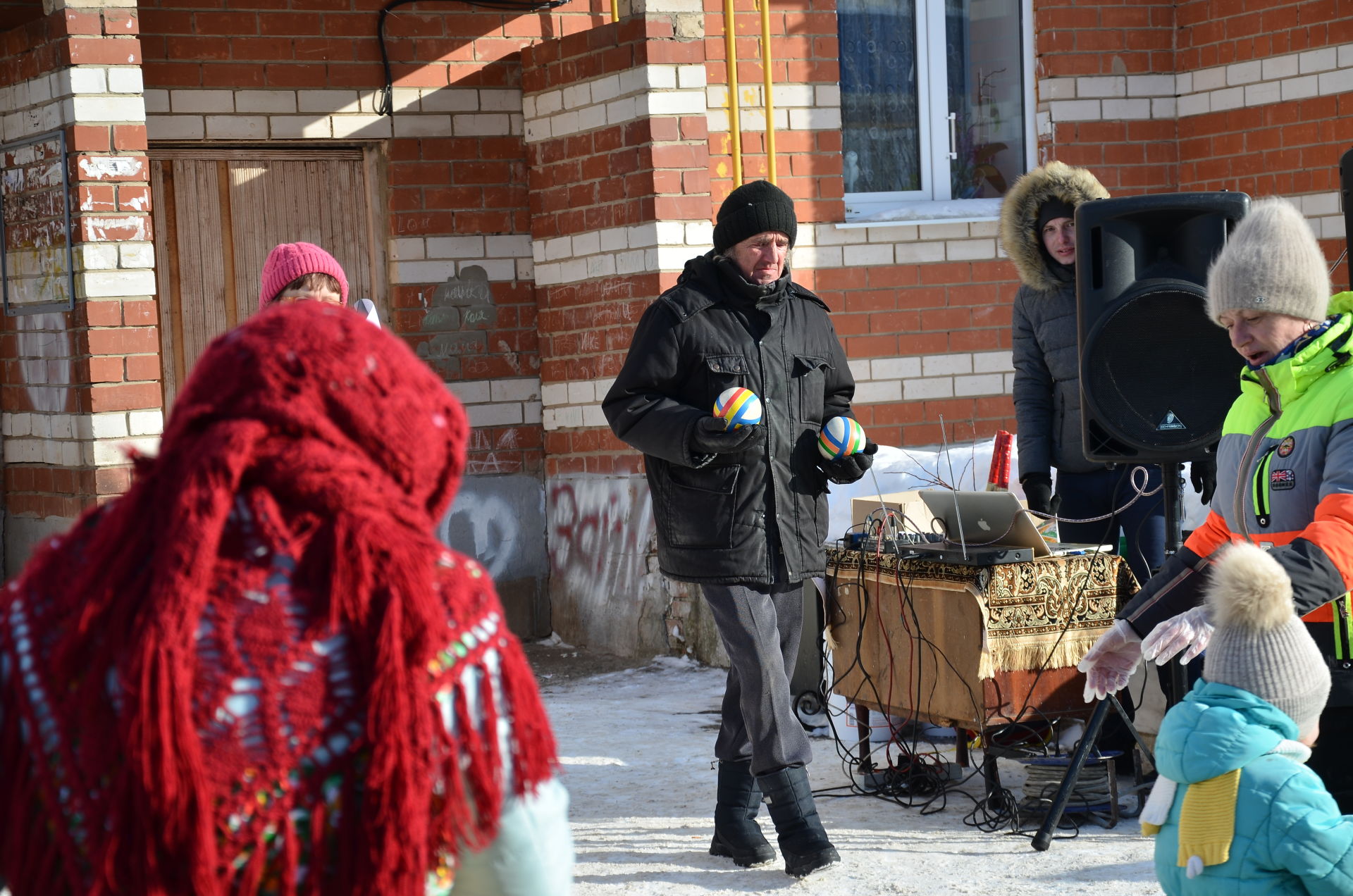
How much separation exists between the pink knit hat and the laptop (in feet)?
6.98

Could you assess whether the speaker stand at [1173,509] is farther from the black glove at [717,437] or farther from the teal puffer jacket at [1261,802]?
the teal puffer jacket at [1261,802]

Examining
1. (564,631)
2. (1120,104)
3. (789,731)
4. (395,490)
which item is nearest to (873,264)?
(1120,104)

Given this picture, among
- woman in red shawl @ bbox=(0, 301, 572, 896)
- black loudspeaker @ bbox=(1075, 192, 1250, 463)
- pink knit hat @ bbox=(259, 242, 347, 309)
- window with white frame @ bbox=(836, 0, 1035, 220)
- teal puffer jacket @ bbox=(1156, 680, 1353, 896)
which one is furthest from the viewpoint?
window with white frame @ bbox=(836, 0, 1035, 220)

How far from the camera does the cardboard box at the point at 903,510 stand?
221 inches

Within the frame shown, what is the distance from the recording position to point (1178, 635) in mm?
3211

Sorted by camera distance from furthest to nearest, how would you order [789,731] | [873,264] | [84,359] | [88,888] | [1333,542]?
[873,264], [84,359], [789,731], [1333,542], [88,888]

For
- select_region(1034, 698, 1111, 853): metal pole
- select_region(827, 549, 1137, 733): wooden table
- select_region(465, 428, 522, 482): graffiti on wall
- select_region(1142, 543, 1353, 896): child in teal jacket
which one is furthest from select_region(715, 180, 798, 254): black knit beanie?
select_region(465, 428, 522, 482): graffiti on wall

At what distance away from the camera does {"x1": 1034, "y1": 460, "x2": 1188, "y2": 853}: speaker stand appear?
4.48 m

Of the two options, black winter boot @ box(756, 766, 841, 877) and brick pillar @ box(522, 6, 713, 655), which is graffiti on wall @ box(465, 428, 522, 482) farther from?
black winter boot @ box(756, 766, 841, 877)

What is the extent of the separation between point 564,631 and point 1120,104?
435 cm

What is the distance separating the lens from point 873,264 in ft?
26.5

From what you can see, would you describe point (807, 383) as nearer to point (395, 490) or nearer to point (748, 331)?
point (748, 331)

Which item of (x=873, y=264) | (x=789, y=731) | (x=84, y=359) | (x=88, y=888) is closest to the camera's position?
(x=88, y=888)

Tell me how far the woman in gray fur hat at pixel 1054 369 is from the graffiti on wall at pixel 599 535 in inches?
92.3
